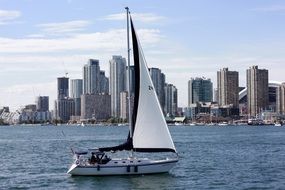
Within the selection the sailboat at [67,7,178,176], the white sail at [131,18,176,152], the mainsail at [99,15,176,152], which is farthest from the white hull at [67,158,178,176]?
the white sail at [131,18,176,152]

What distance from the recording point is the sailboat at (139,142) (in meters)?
53.2

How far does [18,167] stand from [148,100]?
1968 cm

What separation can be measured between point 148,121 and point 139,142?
75.4 inches

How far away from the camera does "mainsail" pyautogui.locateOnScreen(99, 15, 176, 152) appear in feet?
176

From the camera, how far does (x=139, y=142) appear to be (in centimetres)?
5381

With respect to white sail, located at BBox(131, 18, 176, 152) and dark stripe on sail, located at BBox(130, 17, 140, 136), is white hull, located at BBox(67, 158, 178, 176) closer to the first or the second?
white sail, located at BBox(131, 18, 176, 152)

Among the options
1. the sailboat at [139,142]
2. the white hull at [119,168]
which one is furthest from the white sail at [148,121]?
the white hull at [119,168]

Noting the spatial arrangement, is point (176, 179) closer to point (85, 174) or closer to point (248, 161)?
point (85, 174)

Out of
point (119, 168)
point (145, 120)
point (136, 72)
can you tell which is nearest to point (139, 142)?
point (145, 120)

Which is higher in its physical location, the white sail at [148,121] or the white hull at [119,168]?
the white sail at [148,121]

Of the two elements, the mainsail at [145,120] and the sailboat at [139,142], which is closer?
the sailboat at [139,142]

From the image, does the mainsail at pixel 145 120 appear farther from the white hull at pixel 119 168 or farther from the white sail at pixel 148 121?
the white hull at pixel 119 168

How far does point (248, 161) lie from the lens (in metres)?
73.2

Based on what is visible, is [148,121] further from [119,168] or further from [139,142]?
[119,168]
